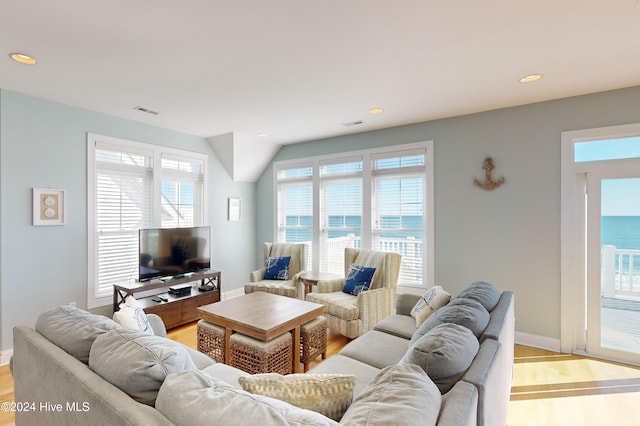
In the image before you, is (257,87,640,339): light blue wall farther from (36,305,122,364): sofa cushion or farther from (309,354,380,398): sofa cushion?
(36,305,122,364): sofa cushion

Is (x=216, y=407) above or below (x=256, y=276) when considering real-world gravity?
above

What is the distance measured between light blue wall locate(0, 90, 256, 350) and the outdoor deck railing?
5463 mm

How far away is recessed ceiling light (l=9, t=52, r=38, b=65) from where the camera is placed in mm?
2174

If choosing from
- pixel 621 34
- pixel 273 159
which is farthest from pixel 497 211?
pixel 273 159

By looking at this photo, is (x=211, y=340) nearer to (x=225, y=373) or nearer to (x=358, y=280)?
(x=225, y=373)

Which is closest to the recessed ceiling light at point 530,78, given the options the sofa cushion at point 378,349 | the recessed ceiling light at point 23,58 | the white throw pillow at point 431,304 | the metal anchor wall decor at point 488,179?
the metal anchor wall decor at point 488,179

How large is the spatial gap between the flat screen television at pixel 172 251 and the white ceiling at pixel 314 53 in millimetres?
1524

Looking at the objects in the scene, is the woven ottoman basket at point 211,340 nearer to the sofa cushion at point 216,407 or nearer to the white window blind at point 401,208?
the sofa cushion at point 216,407

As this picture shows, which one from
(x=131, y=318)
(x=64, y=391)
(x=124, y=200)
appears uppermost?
(x=124, y=200)

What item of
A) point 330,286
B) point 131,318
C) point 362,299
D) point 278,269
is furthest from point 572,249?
point 131,318

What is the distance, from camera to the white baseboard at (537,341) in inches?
122

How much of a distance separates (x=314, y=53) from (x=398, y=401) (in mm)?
2176

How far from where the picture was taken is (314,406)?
1.06 meters

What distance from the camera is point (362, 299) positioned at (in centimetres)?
321
